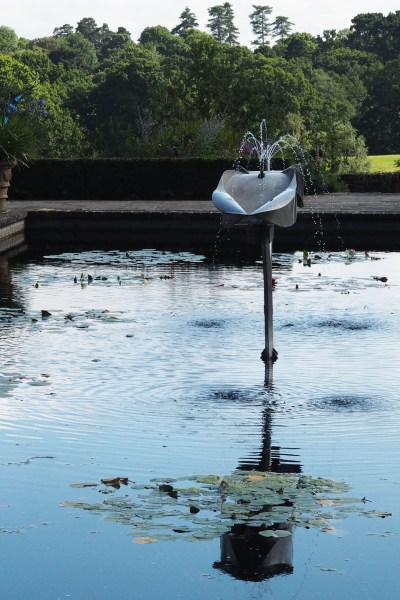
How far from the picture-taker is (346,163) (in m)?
38.3

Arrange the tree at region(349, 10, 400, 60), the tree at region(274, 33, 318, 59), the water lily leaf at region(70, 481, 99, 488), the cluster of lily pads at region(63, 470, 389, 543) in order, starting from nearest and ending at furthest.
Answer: the cluster of lily pads at region(63, 470, 389, 543), the water lily leaf at region(70, 481, 99, 488), the tree at region(349, 10, 400, 60), the tree at region(274, 33, 318, 59)

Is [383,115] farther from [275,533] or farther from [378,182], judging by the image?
[275,533]

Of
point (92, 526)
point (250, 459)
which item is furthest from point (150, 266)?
point (92, 526)

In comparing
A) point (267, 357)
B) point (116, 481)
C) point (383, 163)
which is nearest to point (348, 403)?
point (267, 357)

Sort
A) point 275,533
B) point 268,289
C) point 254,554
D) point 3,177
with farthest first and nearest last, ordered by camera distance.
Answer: point 3,177 → point 268,289 → point 275,533 → point 254,554

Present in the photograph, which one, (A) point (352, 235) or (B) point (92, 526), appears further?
(A) point (352, 235)

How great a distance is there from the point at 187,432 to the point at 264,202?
2085 mm

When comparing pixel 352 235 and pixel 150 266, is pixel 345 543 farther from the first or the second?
pixel 352 235

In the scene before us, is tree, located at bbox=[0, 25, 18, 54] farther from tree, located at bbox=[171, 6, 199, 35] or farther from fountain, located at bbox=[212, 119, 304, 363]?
fountain, located at bbox=[212, 119, 304, 363]

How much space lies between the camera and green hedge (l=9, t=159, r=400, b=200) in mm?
26016

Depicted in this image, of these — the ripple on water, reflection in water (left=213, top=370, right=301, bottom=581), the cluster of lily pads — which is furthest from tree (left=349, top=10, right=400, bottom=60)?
reflection in water (left=213, top=370, right=301, bottom=581)

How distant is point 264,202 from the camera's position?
8086 mm

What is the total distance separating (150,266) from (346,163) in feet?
78.0

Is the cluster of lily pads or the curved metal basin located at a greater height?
the curved metal basin
